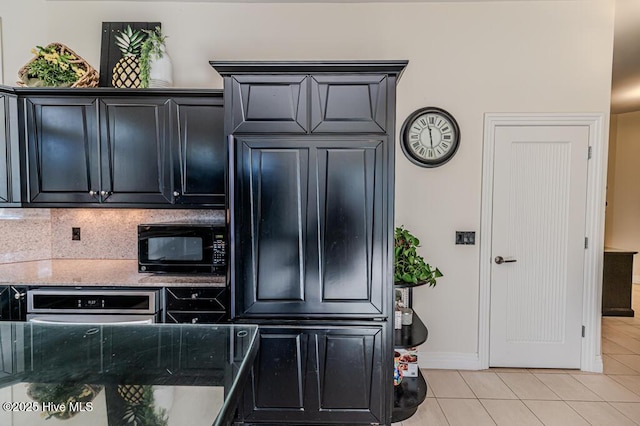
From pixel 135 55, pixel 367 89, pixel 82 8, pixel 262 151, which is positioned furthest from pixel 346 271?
pixel 82 8

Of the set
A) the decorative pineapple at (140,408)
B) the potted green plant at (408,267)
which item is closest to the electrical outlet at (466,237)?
the potted green plant at (408,267)

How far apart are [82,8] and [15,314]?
8.07 ft

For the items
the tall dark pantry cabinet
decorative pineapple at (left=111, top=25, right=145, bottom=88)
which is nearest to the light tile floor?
the tall dark pantry cabinet

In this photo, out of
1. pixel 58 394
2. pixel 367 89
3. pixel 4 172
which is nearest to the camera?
pixel 58 394

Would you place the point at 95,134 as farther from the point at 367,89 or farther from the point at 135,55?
the point at 367,89

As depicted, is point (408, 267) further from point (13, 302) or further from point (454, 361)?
point (13, 302)

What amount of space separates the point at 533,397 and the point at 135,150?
11.3 feet

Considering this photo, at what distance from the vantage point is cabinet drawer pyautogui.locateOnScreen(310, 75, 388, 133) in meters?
1.86

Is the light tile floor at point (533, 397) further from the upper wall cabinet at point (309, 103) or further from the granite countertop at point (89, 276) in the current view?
the upper wall cabinet at point (309, 103)

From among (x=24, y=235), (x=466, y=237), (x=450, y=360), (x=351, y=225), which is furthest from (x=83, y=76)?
(x=450, y=360)

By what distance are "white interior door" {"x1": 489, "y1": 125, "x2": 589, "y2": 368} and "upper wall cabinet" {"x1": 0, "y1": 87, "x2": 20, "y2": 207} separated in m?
3.67

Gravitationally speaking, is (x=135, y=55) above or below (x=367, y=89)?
above

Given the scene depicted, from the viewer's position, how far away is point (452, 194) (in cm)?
280

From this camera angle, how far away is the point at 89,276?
2.30 m
